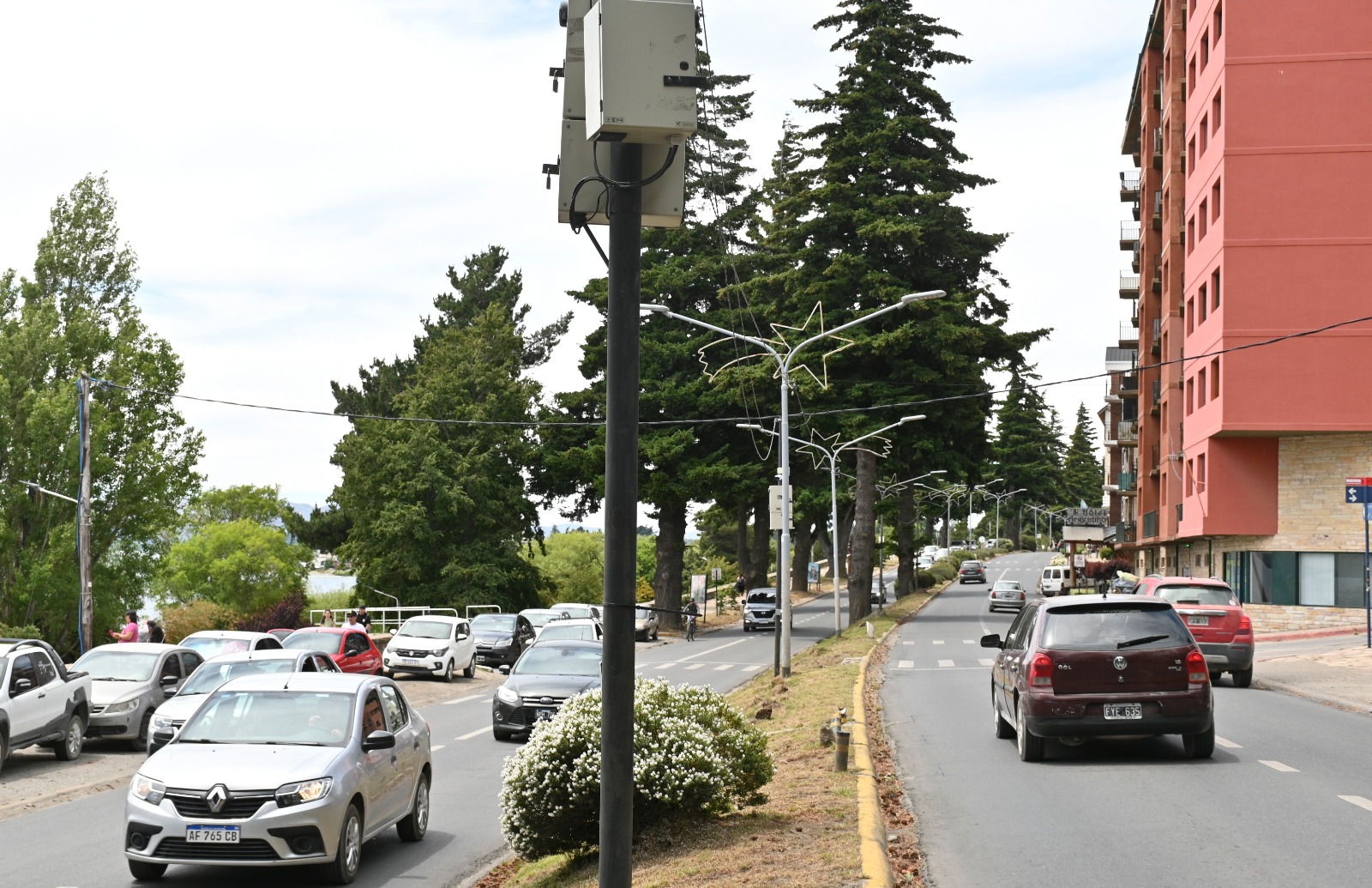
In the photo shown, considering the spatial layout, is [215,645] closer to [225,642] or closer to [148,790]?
[225,642]

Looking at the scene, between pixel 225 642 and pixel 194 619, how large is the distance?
1213 inches

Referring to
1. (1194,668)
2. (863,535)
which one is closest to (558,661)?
(1194,668)

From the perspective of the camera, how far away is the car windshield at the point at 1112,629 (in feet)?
45.6

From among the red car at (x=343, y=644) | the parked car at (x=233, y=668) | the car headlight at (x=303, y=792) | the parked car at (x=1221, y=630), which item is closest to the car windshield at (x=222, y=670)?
the parked car at (x=233, y=668)

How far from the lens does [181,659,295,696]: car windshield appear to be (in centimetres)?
1939

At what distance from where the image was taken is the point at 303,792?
1038cm

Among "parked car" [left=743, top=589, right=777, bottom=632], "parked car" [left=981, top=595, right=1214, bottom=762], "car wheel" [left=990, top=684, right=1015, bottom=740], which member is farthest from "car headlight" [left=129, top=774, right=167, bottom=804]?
"parked car" [left=743, top=589, right=777, bottom=632]

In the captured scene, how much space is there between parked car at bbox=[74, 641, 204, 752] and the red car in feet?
17.9

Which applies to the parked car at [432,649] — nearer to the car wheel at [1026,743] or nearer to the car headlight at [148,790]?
the car wheel at [1026,743]

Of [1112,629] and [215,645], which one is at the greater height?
[1112,629]

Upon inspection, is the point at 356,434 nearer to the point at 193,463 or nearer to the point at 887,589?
the point at 193,463

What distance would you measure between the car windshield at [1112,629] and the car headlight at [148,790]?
8.49 m

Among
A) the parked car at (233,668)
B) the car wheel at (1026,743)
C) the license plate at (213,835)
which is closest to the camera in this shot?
the license plate at (213,835)

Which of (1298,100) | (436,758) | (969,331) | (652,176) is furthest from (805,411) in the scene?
(652,176)
